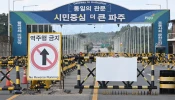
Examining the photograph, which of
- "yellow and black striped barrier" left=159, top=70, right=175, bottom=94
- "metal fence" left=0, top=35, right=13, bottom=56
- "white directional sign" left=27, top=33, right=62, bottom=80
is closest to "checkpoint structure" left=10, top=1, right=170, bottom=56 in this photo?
"metal fence" left=0, top=35, right=13, bottom=56

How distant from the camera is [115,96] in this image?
14414 millimetres

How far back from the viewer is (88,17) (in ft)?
160

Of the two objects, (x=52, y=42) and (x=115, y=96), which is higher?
(x=52, y=42)

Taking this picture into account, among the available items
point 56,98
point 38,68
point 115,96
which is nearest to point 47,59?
point 38,68

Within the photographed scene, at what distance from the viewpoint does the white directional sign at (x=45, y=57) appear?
14.6m

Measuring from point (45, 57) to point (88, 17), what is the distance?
113 feet

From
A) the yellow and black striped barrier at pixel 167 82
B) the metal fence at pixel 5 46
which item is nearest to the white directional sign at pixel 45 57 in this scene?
the yellow and black striped barrier at pixel 167 82

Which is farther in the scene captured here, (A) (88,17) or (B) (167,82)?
(A) (88,17)

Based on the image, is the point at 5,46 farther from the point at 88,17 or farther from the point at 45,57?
the point at 45,57

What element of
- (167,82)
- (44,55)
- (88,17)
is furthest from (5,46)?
(167,82)

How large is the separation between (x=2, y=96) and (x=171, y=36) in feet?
234

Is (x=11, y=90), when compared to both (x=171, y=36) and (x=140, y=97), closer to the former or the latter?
(x=140, y=97)

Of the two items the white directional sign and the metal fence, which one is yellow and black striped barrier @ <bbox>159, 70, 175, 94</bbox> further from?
the metal fence

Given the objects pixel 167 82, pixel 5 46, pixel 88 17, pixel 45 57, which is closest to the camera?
pixel 45 57
